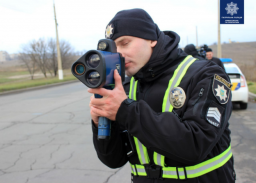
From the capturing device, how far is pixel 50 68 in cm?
2873

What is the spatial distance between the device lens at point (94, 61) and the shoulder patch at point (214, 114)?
0.57m

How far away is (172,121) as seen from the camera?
43.9 inches

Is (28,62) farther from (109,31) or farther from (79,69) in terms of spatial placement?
(79,69)

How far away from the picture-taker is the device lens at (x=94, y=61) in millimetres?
1115

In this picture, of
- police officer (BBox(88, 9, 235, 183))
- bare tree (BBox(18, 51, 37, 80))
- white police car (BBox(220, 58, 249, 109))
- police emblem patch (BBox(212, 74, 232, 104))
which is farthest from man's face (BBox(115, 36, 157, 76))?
bare tree (BBox(18, 51, 37, 80))

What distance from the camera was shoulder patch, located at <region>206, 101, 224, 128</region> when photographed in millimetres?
1161

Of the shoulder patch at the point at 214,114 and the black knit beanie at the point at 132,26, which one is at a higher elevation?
the black knit beanie at the point at 132,26

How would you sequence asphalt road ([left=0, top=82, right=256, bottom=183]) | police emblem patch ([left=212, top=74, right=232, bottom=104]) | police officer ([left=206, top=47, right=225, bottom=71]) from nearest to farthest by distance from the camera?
police emblem patch ([left=212, top=74, right=232, bottom=104])
asphalt road ([left=0, top=82, right=256, bottom=183])
police officer ([left=206, top=47, right=225, bottom=71])

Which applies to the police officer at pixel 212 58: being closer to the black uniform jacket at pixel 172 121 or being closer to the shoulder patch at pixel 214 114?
the black uniform jacket at pixel 172 121

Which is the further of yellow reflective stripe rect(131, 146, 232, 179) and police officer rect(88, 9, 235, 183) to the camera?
yellow reflective stripe rect(131, 146, 232, 179)

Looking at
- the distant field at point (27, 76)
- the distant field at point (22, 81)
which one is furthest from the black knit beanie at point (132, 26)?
the distant field at point (22, 81)

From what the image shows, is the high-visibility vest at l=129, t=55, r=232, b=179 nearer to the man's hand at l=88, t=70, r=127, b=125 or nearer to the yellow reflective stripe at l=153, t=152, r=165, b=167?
the yellow reflective stripe at l=153, t=152, r=165, b=167

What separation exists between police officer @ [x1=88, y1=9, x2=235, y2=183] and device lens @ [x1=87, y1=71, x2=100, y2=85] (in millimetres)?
40

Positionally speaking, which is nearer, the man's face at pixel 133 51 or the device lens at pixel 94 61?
the device lens at pixel 94 61
